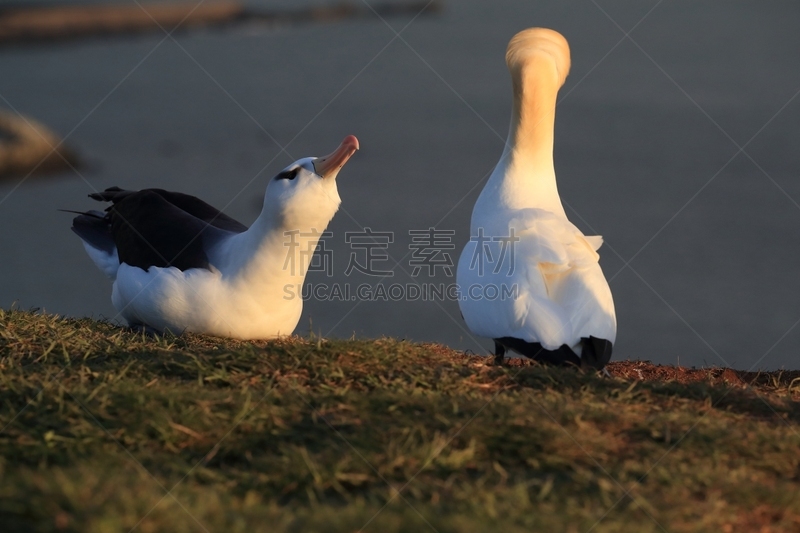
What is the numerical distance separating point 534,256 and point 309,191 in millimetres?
1416

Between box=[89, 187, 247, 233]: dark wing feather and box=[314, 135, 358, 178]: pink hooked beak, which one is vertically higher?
box=[314, 135, 358, 178]: pink hooked beak

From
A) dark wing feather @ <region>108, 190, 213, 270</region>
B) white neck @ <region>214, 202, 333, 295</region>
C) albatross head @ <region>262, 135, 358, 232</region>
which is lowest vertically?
dark wing feather @ <region>108, 190, 213, 270</region>

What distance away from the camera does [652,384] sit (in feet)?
15.0

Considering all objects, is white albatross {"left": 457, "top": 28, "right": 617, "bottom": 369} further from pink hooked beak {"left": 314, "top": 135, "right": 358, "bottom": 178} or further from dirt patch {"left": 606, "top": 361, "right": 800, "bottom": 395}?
pink hooked beak {"left": 314, "top": 135, "right": 358, "bottom": 178}

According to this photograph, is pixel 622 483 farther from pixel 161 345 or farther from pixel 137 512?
pixel 161 345

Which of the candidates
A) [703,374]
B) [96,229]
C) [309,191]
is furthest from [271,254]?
[703,374]

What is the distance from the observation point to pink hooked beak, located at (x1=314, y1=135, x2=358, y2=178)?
5.84 m

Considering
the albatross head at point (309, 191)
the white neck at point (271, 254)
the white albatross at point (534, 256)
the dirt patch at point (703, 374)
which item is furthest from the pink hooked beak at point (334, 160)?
the dirt patch at point (703, 374)

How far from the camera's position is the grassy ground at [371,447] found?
2.91 metres

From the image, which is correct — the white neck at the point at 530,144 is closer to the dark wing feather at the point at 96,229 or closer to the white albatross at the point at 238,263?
the white albatross at the point at 238,263

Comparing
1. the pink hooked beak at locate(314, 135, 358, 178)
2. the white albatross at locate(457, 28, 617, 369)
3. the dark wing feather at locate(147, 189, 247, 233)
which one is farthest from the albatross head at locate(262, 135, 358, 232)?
the dark wing feather at locate(147, 189, 247, 233)

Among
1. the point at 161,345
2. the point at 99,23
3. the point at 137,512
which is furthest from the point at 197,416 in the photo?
the point at 99,23

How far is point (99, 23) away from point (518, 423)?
23112mm

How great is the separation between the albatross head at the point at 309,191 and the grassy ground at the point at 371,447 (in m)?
1.49
